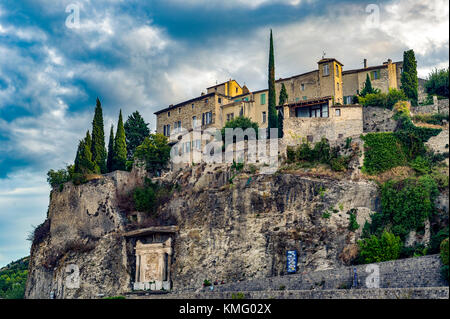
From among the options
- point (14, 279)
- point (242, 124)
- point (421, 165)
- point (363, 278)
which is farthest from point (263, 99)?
point (14, 279)

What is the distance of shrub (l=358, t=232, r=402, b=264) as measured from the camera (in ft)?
107

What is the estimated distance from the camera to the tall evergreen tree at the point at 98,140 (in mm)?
54531

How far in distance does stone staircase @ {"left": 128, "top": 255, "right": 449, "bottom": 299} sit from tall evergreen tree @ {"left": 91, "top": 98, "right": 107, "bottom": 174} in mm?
21574

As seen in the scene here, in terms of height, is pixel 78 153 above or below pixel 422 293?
above

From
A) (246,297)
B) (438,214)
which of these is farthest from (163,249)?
(438,214)

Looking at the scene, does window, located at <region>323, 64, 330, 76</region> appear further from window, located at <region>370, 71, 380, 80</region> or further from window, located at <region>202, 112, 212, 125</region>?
window, located at <region>202, 112, 212, 125</region>

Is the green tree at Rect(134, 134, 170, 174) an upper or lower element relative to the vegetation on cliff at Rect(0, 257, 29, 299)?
upper

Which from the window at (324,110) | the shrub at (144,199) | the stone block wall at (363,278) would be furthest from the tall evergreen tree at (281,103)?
the stone block wall at (363,278)

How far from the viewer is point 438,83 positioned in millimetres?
46719

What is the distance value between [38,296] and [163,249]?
1428 cm

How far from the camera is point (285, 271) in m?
37.7

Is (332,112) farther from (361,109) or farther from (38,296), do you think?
(38,296)

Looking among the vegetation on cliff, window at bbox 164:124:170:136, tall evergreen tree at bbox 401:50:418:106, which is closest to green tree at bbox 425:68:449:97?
tall evergreen tree at bbox 401:50:418:106

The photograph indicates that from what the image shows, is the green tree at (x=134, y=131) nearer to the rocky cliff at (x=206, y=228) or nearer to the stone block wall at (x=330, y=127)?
the rocky cliff at (x=206, y=228)
